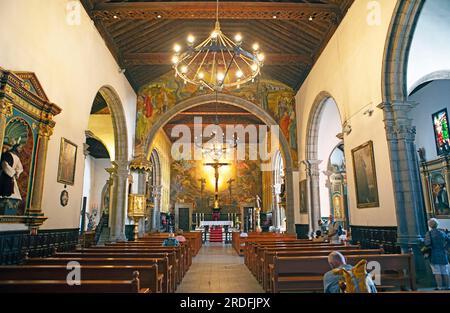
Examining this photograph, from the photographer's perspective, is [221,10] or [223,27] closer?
[221,10]

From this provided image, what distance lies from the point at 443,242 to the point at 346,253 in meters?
1.47

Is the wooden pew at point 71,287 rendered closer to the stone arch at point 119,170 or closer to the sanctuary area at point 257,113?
the sanctuary area at point 257,113

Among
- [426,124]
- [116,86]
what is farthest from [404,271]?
[116,86]

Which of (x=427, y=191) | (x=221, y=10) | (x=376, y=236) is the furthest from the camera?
(x=427, y=191)

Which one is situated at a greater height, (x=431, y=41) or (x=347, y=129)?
(x=431, y=41)

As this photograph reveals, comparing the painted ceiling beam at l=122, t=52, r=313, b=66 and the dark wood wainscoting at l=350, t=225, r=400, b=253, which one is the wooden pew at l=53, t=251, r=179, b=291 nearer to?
the dark wood wainscoting at l=350, t=225, r=400, b=253

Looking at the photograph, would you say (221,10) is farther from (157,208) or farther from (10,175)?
(157,208)

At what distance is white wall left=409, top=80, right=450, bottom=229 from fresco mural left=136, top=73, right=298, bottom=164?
4.67 metres

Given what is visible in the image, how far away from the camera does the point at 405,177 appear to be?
19.3ft

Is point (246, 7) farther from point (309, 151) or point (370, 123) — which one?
point (309, 151)

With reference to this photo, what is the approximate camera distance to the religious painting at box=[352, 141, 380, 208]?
6727 mm

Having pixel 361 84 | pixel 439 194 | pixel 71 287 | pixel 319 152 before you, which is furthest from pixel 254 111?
pixel 71 287

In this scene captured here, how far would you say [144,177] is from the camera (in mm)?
13680

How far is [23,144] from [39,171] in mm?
575
